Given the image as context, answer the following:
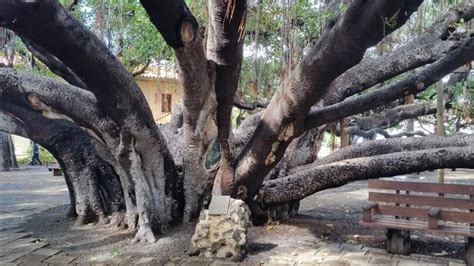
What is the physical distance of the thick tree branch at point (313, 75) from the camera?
3594 mm

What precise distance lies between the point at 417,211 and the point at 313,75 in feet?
6.22

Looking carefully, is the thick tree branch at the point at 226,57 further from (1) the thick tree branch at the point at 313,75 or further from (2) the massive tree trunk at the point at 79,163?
(2) the massive tree trunk at the point at 79,163

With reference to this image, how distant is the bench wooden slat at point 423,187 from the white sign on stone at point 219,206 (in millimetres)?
1748

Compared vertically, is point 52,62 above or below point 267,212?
above

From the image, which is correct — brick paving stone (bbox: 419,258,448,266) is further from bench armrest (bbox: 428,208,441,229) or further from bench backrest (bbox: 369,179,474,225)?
bench backrest (bbox: 369,179,474,225)

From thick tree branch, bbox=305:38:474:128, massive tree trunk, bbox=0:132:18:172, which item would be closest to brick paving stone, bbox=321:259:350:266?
thick tree branch, bbox=305:38:474:128

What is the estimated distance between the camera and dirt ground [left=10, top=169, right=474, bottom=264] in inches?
195

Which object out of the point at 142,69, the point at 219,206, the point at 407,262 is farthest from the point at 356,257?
the point at 142,69

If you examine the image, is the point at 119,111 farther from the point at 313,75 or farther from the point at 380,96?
the point at 380,96

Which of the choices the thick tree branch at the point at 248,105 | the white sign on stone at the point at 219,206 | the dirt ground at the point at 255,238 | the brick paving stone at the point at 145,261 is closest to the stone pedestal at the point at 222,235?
the white sign on stone at the point at 219,206

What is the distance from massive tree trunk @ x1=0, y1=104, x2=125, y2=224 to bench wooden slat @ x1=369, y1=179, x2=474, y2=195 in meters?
3.45

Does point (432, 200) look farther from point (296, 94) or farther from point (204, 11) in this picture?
point (204, 11)

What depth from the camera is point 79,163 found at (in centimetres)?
641

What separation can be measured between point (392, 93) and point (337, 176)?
1148 millimetres
